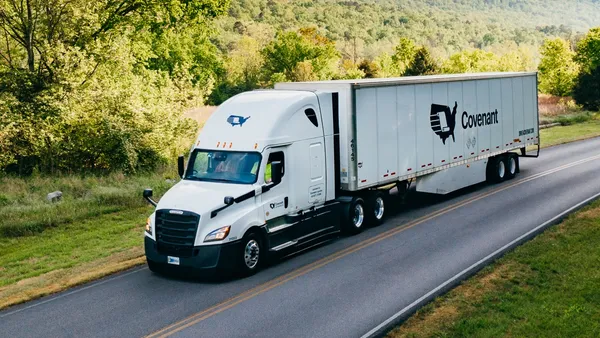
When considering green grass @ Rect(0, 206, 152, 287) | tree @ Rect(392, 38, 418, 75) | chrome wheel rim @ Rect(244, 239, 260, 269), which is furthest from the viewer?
tree @ Rect(392, 38, 418, 75)

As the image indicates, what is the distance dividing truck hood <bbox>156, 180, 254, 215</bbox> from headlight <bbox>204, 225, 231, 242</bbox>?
489 mm

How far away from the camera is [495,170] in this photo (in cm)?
2523

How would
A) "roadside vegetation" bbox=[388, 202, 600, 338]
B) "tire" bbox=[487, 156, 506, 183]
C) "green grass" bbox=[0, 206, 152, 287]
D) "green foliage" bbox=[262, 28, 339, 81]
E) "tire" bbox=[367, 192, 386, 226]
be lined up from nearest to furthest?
1. "roadside vegetation" bbox=[388, 202, 600, 338]
2. "green grass" bbox=[0, 206, 152, 287]
3. "tire" bbox=[367, 192, 386, 226]
4. "tire" bbox=[487, 156, 506, 183]
5. "green foliage" bbox=[262, 28, 339, 81]

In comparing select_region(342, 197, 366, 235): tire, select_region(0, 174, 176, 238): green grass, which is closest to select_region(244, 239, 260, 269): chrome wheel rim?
select_region(342, 197, 366, 235): tire

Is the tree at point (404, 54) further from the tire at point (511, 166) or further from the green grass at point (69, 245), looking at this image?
the green grass at point (69, 245)

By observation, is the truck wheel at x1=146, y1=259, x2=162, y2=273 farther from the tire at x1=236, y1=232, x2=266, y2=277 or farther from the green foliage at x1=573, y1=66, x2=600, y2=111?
the green foliage at x1=573, y1=66, x2=600, y2=111

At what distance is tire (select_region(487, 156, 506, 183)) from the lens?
25.2 m

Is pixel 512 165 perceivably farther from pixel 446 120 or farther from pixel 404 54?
pixel 404 54

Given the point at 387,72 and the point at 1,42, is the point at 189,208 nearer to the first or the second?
the point at 1,42

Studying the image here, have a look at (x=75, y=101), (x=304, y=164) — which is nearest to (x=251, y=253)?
(x=304, y=164)

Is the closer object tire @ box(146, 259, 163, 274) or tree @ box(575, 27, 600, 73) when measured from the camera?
tire @ box(146, 259, 163, 274)

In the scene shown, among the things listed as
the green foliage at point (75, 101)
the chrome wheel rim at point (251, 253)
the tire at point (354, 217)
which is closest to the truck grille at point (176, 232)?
the chrome wheel rim at point (251, 253)

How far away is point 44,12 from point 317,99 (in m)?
15.9

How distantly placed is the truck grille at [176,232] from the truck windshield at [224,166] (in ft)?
4.81
